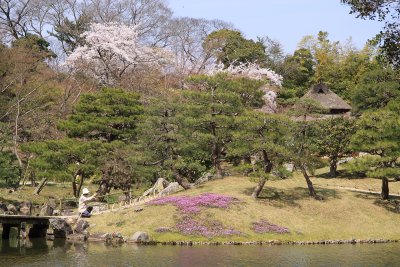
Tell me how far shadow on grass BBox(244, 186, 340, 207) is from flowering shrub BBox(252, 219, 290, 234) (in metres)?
3.31

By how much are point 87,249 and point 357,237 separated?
1535 cm

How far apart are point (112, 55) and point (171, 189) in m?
24.7

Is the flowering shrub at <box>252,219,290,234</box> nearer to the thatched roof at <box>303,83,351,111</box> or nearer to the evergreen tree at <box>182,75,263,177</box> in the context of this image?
the evergreen tree at <box>182,75,263,177</box>

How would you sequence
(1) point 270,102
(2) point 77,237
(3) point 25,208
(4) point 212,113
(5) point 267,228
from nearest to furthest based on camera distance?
(2) point 77,237 → (5) point 267,228 → (3) point 25,208 → (4) point 212,113 → (1) point 270,102

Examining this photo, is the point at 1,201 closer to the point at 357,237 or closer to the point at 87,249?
the point at 87,249

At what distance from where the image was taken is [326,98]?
56.3 m

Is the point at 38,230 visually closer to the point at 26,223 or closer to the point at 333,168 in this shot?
the point at 26,223

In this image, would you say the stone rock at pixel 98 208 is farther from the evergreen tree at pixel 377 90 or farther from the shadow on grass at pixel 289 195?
the evergreen tree at pixel 377 90

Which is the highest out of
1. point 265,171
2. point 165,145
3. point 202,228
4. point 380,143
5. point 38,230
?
point 380,143

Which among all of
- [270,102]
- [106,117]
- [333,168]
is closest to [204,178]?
[106,117]

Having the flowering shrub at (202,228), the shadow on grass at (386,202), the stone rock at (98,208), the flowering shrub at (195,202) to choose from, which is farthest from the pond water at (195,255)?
the shadow on grass at (386,202)

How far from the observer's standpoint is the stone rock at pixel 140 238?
97.9ft

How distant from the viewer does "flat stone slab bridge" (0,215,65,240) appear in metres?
31.5

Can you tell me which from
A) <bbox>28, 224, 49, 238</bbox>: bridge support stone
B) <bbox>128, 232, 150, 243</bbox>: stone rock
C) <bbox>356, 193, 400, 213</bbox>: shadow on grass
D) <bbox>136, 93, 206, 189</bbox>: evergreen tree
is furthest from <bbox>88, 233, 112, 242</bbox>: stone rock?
<bbox>356, 193, 400, 213</bbox>: shadow on grass
